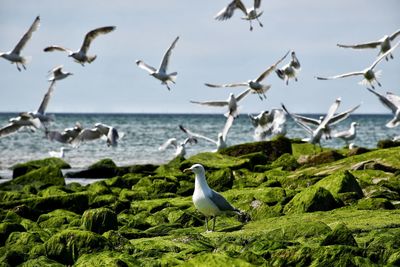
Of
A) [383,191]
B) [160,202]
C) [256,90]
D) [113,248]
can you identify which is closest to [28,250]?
[113,248]

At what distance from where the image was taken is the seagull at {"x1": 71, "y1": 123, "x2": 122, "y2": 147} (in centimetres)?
2434

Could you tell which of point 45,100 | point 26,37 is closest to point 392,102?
point 45,100

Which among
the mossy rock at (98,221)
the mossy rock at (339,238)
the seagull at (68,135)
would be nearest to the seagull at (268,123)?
the seagull at (68,135)

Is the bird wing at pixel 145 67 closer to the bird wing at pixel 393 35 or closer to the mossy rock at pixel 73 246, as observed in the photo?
the bird wing at pixel 393 35

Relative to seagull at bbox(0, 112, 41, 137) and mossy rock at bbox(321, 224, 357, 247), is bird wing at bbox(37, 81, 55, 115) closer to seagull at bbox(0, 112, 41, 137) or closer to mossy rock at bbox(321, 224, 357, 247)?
seagull at bbox(0, 112, 41, 137)

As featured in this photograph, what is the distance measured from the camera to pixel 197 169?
1184cm

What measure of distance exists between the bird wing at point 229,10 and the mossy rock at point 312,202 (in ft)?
43.9

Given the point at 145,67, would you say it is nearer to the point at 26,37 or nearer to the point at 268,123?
the point at 26,37

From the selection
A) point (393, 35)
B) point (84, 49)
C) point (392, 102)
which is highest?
point (393, 35)

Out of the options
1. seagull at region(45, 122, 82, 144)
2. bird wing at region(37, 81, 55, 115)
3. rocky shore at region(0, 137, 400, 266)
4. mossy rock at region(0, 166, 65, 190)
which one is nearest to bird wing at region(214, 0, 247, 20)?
seagull at region(45, 122, 82, 144)

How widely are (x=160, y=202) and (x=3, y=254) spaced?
15.3 feet

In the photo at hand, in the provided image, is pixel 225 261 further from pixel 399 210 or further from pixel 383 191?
pixel 383 191

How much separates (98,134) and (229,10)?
17.4ft

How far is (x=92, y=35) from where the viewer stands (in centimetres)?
2508
